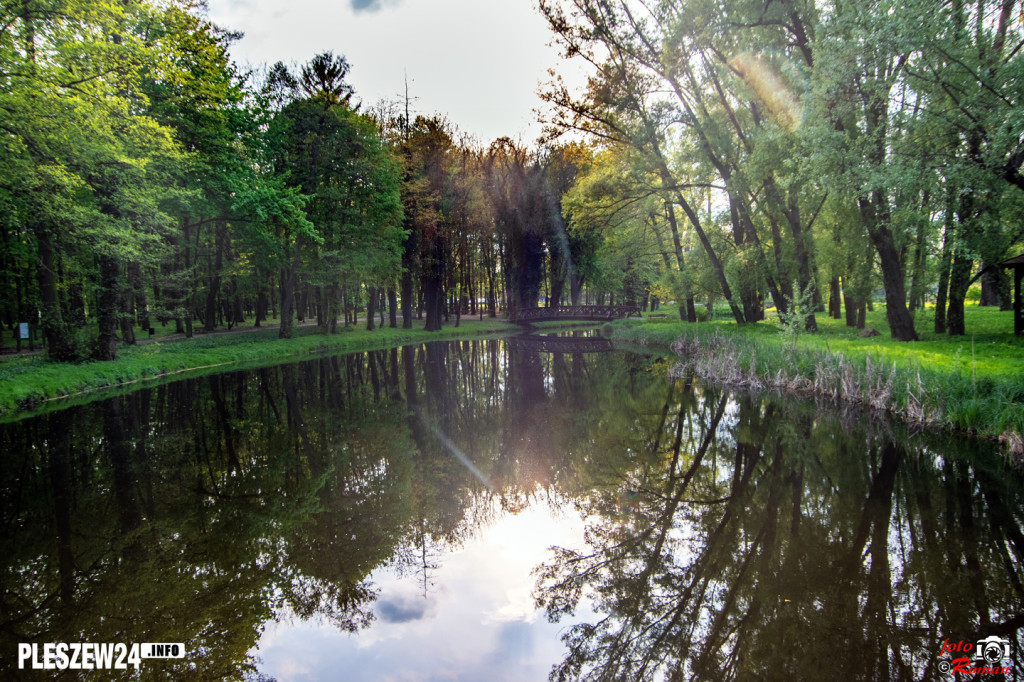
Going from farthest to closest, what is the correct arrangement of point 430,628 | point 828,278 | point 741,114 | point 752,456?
point 828,278, point 741,114, point 752,456, point 430,628

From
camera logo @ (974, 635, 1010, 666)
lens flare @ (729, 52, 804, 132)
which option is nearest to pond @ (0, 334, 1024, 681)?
camera logo @ (974, 635, 1010, 666)

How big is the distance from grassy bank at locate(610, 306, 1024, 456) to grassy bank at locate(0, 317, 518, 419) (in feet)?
59.1

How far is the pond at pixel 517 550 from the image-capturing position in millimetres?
3887

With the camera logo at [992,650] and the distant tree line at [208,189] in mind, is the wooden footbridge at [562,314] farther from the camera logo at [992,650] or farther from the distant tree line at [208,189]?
the camera logo at [992,650]

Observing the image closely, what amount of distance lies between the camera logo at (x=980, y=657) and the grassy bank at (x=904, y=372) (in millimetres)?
5744

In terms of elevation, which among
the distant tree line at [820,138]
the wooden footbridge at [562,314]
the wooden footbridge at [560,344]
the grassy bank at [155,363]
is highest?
the distant tree line at [820,138]

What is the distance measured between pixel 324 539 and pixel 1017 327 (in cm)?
2087

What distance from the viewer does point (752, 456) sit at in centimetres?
855

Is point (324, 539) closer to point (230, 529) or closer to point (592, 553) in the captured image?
point (230, 529)

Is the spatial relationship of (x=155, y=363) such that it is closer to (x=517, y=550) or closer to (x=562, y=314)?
(x=517, y=550)

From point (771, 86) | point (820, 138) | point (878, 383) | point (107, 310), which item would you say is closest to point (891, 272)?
point (820, 138)

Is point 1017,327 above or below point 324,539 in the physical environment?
above

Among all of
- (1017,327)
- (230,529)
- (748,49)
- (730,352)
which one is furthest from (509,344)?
(230,529)

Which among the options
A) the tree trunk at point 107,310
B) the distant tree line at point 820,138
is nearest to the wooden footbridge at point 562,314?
the distant tree line at point 820,138
